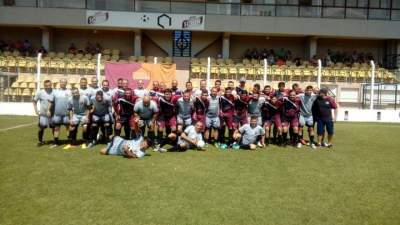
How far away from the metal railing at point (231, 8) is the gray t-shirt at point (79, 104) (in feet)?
62.8

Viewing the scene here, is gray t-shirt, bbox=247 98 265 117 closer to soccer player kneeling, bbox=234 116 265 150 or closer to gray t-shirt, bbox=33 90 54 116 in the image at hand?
soccer player kneeling, bbox=234 116 265 150

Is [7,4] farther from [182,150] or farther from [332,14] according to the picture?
[182,150]

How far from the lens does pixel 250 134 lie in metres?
11.7

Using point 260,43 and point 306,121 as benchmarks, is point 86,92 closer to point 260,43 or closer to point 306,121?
point 306,121

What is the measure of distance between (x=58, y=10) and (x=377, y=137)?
874 inches

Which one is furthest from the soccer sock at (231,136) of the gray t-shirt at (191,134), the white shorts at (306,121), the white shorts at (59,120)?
the white shorts at (59,120)

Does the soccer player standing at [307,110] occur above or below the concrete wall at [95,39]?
below

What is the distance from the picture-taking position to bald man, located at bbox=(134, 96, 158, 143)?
11.0 m

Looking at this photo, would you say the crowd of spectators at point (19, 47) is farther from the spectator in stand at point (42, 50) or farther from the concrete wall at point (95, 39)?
the concrete wall at point (95, 39)

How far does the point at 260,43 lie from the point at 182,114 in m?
22.7

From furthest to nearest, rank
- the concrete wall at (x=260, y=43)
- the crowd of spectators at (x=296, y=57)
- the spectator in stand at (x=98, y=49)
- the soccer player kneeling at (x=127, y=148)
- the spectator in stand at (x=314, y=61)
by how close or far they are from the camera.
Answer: the concrete wall at (x=260, y=43), the spectator in stand at (x=98, y=49), the crowd of spectators at (x=296, y=57), the spectator in stand at (x=314, y=61), the soccer player kneeling at (x=127, y=148)

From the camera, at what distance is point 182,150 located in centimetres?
1113

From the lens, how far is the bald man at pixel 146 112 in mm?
11008

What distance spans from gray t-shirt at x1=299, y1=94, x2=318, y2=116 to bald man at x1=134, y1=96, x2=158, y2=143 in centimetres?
416
